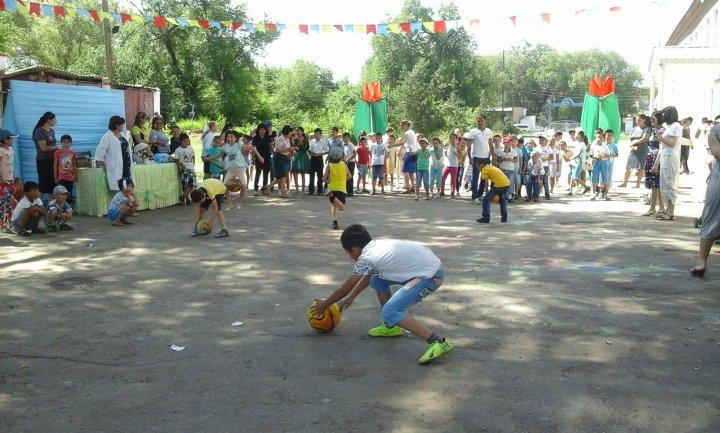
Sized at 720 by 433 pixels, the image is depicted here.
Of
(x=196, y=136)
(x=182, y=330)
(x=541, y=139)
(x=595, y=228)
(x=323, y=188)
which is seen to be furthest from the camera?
(x=196, y=136)

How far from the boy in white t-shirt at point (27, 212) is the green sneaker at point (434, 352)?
8150 mm

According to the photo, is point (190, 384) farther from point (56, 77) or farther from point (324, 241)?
point (56, 77)

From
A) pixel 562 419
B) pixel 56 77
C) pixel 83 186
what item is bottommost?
pixel 562 419

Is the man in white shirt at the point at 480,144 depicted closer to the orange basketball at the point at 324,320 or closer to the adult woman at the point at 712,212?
the adult woman at the point at 712,212

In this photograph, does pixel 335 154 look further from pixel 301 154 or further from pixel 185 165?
pixel 301 154

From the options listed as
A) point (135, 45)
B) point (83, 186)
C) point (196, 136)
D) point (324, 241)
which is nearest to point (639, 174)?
point (324, 241)

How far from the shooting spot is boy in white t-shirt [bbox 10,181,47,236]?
11.0 metres

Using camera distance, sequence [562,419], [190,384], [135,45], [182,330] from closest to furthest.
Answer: [562,419] < [190,384] < [182,330] < [135,45]

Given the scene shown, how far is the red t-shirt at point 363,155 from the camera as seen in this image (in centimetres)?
1841

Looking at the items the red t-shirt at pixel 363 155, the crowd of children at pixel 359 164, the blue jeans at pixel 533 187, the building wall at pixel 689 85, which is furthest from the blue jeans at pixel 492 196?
the building wall at pixel 689 85

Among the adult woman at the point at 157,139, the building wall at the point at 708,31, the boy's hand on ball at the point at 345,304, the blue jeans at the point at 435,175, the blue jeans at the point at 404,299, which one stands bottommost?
the boy's hand on ball at the point at 345,304

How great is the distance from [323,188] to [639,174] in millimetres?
8797

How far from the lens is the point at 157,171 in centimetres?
1430

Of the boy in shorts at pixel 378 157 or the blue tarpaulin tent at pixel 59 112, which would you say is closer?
the blue tarpaulin tent at pixel 59 112
